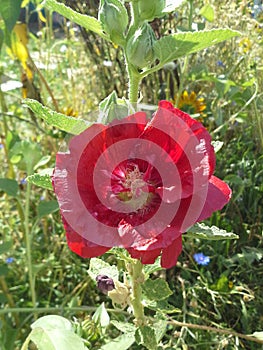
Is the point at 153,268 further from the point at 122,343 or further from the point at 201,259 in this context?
the point at 201,259

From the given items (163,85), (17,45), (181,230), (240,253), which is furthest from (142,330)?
(163,85)

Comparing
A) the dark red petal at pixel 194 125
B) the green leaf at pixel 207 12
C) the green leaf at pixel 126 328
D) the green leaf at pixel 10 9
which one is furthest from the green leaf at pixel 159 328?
the green leaf at pixel 207 12

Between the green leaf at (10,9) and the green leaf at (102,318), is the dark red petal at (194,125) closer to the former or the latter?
the green leaf at (102,318)

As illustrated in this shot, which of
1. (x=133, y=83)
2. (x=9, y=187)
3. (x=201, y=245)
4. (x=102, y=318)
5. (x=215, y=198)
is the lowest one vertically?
(x=201, y=245)

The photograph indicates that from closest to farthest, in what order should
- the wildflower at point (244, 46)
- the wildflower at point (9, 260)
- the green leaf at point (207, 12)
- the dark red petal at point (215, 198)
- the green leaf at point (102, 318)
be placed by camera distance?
1. the dark red petal at point (215, 198)
2. the green leaf at point (102, 318)
3. the green leaf at point (207, 12)
4. the wildflower at point (9, 260)
5. the wildflower at point (244, 46)

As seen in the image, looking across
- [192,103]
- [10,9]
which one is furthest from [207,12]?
[10,9]
